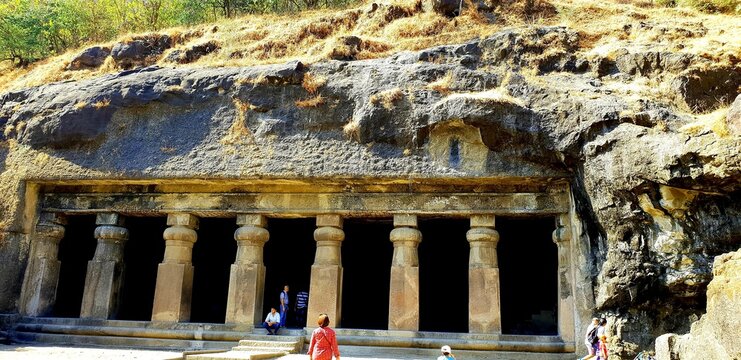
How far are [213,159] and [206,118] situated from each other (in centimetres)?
81

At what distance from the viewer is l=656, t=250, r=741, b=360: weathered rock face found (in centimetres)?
450

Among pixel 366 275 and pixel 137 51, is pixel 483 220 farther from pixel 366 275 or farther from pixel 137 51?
pixel 137 51

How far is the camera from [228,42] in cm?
1233

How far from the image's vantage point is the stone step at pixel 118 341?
31.4 ft

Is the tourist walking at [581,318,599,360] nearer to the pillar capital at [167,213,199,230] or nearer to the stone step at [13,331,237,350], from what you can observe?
the stone step at [13,331,237,350]

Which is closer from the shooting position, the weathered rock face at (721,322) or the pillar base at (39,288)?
the weathered rock face at (721,322)

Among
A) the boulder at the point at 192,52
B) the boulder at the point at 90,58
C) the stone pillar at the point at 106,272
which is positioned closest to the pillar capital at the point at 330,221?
the stone pillar at the point at 106,272

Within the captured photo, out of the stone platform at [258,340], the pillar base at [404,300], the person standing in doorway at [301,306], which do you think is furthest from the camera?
the person standing in doorway at [301,306]

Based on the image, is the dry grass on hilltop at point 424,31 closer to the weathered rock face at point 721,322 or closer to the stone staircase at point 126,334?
the stone staircase at point 126,334

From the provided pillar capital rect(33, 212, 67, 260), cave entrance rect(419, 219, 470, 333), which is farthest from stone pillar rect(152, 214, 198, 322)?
cave entrance rect(419, 219, 470, 333)

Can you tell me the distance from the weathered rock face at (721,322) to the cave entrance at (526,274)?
728 centimetres

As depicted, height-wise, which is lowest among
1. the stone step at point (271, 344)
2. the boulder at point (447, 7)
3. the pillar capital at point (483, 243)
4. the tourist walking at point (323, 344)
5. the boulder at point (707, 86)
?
the tourist walking at point (323, 344)

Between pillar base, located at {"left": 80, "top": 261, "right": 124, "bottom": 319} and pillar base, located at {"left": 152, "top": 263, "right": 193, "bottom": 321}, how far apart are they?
826 mm

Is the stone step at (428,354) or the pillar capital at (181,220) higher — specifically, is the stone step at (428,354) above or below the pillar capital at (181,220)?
below
